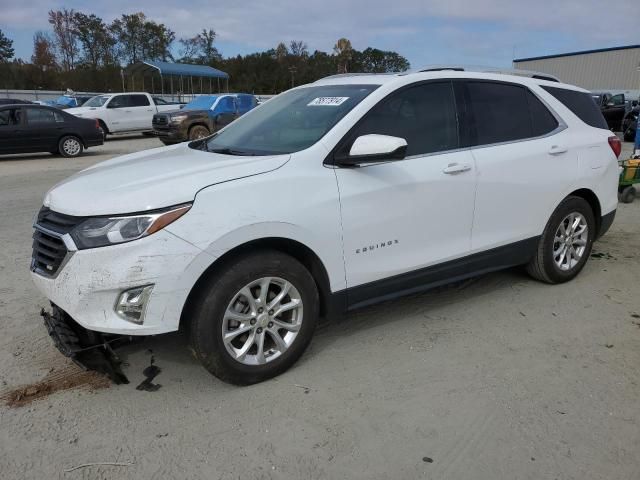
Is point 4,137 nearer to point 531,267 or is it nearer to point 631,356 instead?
point 531,267

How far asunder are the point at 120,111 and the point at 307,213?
20.1 m

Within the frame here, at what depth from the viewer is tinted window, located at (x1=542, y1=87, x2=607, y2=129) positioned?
186 inches

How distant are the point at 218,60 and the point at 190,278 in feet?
236

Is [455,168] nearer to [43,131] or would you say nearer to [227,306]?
[227,306]

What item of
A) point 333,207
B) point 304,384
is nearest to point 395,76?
point 333,207

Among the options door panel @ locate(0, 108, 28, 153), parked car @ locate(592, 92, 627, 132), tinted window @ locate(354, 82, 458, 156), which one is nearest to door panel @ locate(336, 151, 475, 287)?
tinted window @ locate(354, 82, 458, 156)

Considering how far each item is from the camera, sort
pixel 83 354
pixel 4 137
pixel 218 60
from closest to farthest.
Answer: pixel 83 354 → pixel 4 137 → pixel 218 60

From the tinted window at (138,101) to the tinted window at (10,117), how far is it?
24.1ft

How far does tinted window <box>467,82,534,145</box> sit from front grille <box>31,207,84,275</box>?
2834 millimetres

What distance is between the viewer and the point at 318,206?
317 cm

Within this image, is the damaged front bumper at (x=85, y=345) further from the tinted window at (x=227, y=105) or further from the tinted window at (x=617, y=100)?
the tinted window at (x=617, y=100)

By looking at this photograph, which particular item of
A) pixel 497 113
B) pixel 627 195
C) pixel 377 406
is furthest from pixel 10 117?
pixel 377 406

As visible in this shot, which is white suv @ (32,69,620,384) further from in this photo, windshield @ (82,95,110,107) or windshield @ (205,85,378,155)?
windshield @ (82,95,110,107)

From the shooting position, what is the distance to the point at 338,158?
3.30m
